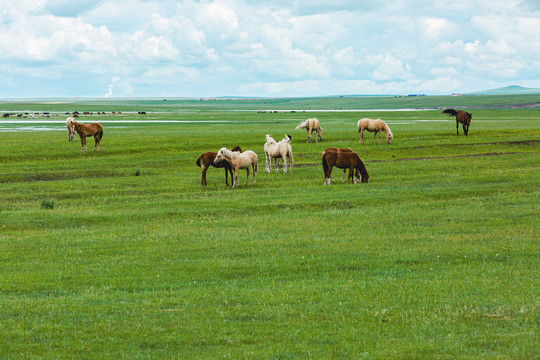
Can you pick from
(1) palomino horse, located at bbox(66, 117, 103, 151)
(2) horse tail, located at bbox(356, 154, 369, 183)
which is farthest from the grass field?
(1) palomino horse, located at bbox(66, 117, 103, 151)

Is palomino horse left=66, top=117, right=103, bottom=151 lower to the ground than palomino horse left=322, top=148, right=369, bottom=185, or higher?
higher

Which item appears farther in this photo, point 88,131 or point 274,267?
point 88,131

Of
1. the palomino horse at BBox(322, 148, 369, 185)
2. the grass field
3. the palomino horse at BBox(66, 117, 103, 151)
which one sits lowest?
the grass field

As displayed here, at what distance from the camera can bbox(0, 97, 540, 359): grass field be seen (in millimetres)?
9445

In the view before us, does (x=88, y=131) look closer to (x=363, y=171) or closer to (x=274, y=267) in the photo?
(x=363, y=171)

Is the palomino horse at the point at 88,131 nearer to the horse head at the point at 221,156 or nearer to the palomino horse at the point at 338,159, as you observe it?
the horse head at the point at 221,156

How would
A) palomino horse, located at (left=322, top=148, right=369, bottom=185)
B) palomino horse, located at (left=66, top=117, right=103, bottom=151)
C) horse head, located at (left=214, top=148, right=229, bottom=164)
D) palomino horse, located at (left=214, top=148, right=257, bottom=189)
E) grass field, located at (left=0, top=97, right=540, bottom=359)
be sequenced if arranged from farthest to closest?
palomino horse, located at (left=66, top=117, right=103, bottom=151) < palomino horse, located at (left=322, top=148, right=369, bottom=185) < palomino horse, located at (left=214, top=148, right=257, bottom=189) < horse head, located at (left=214, top=148, right=229, bottom=164) < grass field, located at (left=0, top=97, right=540, bottom=359)

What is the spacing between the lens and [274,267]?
48.4 ft


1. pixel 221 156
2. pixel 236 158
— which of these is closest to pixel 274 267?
pixel 221 156

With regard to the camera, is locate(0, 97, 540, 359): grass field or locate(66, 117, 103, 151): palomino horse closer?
locate(0, 97, 540, 359): grass field

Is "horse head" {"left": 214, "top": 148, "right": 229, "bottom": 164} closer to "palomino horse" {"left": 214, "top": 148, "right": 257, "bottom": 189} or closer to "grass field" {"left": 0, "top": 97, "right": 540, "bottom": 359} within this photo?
"palomino horse" {"left": 214, "top": 148, "right": 257, "bottom": 189}

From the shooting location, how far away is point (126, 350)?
9.07 m

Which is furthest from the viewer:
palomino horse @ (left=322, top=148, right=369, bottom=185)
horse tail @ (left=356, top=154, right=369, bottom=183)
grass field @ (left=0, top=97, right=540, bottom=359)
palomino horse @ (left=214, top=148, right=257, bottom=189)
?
horse tail @ (left=356, top=154, right=369, bottom=183)

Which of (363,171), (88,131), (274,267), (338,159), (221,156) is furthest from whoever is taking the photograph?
(88,131)
